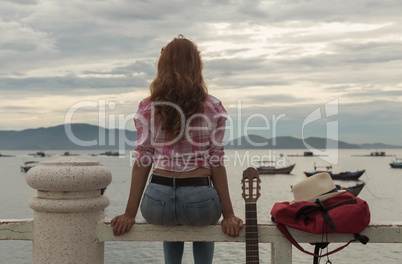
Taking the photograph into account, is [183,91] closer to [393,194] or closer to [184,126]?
[184,126]

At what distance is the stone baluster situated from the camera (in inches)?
147

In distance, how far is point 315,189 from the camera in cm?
368

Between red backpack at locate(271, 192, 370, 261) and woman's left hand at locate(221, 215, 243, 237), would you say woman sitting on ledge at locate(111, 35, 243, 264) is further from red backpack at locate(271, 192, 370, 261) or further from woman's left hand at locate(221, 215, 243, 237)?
red backpack at locate(271, 192, 370, 261)

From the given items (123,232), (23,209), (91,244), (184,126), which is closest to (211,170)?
(184,126)

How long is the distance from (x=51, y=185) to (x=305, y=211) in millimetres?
2026

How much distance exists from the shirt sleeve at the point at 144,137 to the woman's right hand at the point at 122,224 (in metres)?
0.48

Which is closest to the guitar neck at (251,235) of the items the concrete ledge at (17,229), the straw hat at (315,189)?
the straw hat at (315,189)

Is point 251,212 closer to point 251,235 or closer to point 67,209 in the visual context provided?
point 251,235

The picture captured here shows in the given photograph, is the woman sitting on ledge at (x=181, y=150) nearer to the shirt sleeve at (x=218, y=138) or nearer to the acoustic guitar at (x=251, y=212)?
the shirt sleeve at (x=218, y=138)

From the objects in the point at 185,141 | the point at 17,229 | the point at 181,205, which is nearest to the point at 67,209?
the point at 17,229

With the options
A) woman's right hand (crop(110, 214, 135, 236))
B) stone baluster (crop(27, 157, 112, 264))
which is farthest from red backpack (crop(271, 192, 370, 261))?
stone baluster (crop(27, 157, 112, 264))

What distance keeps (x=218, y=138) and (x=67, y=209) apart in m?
1.36

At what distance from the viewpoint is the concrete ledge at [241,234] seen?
368 centimetres

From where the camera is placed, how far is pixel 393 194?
237 ft
